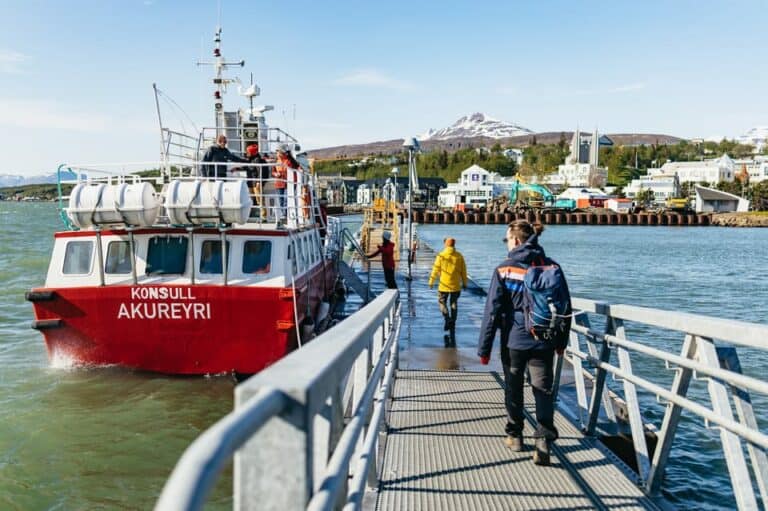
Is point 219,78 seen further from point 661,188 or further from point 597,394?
point 661,188

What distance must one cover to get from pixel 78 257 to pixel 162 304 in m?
1.86

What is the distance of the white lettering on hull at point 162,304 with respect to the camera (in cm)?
1020

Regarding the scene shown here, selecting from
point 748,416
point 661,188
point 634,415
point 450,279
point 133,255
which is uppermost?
point 661,188

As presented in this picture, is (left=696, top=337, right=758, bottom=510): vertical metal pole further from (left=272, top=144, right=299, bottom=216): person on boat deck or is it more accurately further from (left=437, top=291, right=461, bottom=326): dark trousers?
(left=272, top=144, right=299, bottom=216): person on boat deck

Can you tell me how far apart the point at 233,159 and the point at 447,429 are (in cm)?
888

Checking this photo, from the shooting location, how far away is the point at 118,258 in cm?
1081

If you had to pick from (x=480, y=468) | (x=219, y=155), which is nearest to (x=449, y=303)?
(x=219, y=155)

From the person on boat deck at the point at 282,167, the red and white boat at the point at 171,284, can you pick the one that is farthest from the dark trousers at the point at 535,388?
the person on boat deck at the point at 282,167

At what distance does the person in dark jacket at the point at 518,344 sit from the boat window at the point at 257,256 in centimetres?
592

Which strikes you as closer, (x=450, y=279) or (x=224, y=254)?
(x=224, y=254)

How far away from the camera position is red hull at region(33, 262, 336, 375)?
33.6ft

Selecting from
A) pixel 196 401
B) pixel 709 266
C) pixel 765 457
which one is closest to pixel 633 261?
pixel 709 266

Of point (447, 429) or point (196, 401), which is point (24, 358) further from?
point (447, 429)

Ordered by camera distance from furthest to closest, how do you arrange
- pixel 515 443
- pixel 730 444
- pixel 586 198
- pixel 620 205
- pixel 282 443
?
1. pixel 586 198
2. pixel 620 205
3. pixel 515 443
4. pixel 730 444
5. pixel 282 443
